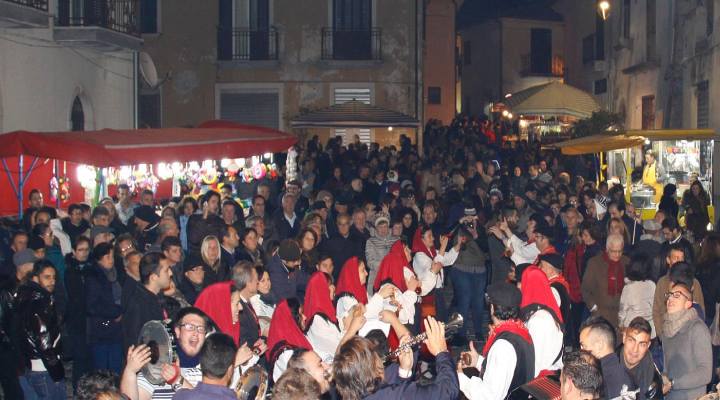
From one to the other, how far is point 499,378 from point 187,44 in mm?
26372

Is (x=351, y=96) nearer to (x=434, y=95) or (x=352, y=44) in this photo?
(x=352, y=44)

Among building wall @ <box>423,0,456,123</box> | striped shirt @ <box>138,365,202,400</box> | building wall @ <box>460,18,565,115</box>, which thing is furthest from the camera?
building wall @ <box>460,18,565,115</box>

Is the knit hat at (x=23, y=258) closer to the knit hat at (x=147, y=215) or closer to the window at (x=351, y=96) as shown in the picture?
the knit hat at (x=147, y=215)

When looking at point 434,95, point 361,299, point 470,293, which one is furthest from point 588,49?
point 361,299

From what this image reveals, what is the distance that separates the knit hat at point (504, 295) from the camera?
7328mm

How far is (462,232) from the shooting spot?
13.3m

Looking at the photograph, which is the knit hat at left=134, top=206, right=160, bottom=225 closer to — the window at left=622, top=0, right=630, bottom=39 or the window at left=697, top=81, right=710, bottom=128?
the window at left=697, top=81, right=710, bottom=128

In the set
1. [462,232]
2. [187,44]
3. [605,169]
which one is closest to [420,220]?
[462,232]

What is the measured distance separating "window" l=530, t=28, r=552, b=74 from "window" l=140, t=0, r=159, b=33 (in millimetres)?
23208

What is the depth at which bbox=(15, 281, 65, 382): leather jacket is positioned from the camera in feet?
29.0

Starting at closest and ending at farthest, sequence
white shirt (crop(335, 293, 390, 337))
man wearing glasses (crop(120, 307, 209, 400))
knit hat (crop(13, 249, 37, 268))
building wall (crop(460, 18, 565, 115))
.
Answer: man wearing glasses (crop(120, 307, 209, 400)) → white shirt (crop(335, 293, 390, 337)) → knit hat (crop(13, 249, 37, 268)) → building wall (crop(460, 18, 565, 115))

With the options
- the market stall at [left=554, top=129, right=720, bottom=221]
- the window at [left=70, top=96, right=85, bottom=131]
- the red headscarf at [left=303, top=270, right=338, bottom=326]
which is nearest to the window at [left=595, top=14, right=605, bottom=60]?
the market stall at [left=554, top=129, right=720, bottom=221]

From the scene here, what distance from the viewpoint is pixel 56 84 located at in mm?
20781

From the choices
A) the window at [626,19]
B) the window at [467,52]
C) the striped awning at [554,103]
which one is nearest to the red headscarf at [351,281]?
the striped awning at [554,103]
